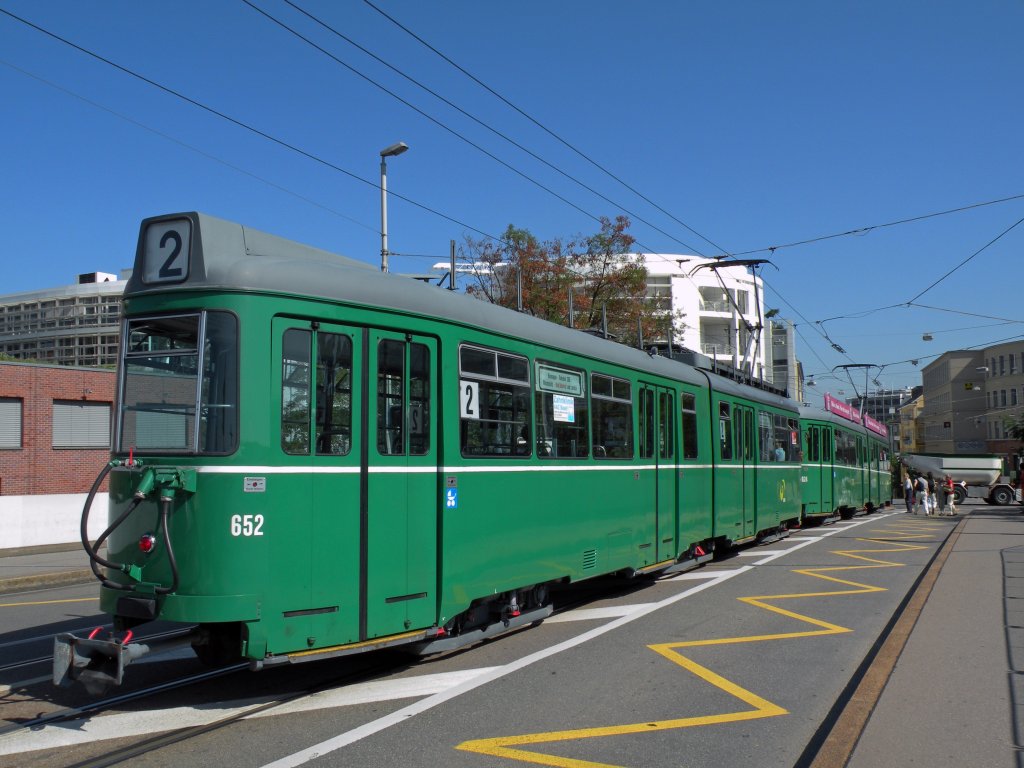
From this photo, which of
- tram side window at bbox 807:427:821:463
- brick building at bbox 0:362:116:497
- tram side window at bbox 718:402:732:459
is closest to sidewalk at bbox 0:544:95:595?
brick building at bbox 0:362:116:497

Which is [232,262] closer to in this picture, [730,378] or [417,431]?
[417,431]

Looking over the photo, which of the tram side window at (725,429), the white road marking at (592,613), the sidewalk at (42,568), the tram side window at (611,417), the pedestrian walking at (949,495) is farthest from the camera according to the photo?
the pedestrian walking at (949,495)

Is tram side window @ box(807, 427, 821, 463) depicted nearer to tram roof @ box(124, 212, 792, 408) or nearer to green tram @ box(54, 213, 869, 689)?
green tram @ box(54, 213, 869, 689)

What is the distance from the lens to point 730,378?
59.0 ft

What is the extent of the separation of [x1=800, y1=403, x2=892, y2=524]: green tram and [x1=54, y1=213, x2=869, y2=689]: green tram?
15343 millimetres

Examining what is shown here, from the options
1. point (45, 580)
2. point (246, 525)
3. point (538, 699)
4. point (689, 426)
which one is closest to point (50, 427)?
point (45, 580)

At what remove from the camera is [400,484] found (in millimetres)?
7281

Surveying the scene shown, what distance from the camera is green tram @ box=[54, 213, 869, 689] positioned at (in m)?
6.30

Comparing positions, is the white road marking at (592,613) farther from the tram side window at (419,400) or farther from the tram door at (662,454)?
the tram side window at (419,400)

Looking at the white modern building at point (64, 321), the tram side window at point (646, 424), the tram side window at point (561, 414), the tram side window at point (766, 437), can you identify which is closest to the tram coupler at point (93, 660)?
the tram side window at point (561, 414)

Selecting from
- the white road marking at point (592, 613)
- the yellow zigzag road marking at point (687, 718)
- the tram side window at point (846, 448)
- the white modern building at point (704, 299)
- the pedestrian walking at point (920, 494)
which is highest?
the white modern building at point (704, 299)

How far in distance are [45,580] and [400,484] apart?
11.3 m

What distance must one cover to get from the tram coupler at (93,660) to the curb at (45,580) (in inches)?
400

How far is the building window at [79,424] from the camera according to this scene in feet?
86.5
